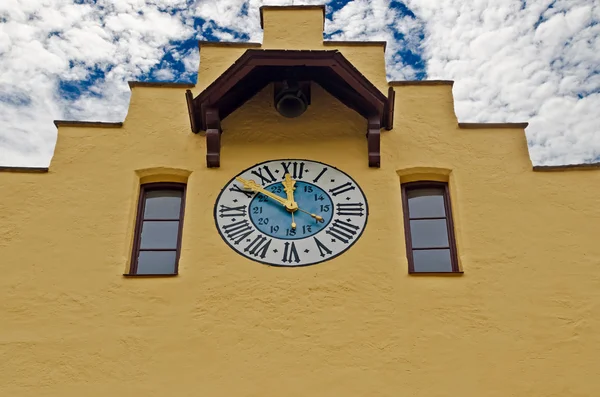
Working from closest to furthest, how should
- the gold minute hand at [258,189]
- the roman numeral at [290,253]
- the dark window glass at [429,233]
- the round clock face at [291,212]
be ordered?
the roman numeral at [290,253]
the round clock face at [291,212]
the dark window glass at [429,233]
the gold minute hand at [258,189]

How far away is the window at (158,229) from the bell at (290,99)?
5.08ft

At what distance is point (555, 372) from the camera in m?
7.52

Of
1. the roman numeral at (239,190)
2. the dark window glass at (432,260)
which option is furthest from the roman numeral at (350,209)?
the roman numeral at (239,190)

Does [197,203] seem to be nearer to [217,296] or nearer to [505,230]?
[217,296]

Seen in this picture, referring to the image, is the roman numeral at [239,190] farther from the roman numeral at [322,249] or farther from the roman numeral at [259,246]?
the roman numeral at [322,249]

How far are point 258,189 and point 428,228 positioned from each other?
200 centimetres

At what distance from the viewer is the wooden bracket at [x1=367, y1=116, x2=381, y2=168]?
9.23 metres

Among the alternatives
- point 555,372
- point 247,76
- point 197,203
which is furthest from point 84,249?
point 555,372

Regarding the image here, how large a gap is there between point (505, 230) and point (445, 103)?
6.95ft

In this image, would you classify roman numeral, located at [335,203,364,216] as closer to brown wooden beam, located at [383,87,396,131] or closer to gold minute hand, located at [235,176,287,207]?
gold minute hand, located at [235,176,287,207]

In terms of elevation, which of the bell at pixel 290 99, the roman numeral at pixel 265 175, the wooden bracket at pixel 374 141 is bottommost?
the roman numeral at pixel 265 175

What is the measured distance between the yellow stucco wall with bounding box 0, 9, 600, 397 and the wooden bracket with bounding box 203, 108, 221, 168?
126 millimetres

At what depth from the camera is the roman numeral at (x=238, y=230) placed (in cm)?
861

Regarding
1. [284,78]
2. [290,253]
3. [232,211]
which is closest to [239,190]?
[232,211]
